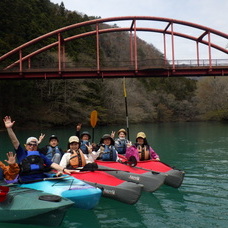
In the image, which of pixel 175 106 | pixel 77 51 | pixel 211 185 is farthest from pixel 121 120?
pixel 211 185

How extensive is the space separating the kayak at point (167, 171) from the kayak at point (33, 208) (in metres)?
2.88

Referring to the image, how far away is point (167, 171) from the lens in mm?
6504

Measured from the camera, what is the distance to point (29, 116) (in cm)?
3128

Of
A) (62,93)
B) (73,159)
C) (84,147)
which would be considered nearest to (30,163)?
(73,159)

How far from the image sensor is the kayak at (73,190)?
4.54 m

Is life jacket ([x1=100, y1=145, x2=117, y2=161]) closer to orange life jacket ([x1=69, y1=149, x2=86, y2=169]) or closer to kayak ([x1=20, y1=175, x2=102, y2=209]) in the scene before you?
orange life jacket ([x1=69, y1=149, x2=86, y2=169])

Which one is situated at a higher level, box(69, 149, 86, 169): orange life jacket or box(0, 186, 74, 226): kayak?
box(69, 149, 86, 169): orange life jacket

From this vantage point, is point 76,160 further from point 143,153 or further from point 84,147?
point 143,153

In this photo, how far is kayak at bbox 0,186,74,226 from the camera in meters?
3.88

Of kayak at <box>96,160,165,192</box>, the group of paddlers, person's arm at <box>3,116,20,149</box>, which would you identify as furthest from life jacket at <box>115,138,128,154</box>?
person's arm at <box>3,116,20,149</box>

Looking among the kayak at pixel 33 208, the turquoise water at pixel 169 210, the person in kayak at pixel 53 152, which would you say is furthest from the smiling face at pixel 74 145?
the kayak at pixel 33 208

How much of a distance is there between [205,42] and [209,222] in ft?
79.0

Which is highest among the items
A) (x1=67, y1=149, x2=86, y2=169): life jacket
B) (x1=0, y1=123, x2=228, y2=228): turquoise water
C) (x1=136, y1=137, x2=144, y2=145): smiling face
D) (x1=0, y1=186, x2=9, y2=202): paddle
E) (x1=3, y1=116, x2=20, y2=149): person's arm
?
(x1=3, y1=116, x2=20, y2=149): person's arm

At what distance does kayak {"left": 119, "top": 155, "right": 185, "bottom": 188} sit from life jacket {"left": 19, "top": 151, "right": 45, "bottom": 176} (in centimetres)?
256
